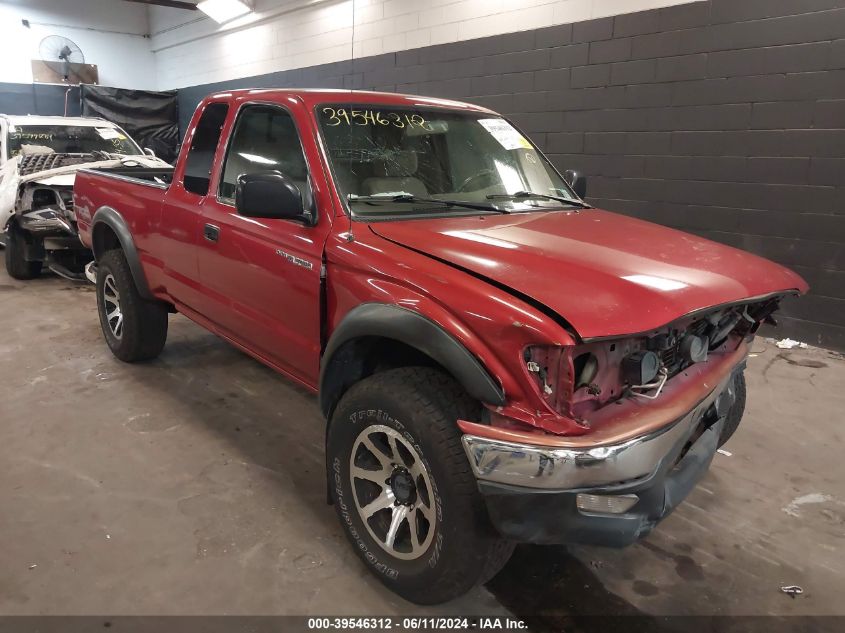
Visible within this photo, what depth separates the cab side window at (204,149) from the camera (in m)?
3.26

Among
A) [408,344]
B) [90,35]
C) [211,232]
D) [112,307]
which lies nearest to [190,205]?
[211,232]

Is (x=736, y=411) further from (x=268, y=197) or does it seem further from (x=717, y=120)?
(x=717, y=120)

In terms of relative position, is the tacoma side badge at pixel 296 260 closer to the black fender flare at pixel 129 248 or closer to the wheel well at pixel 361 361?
the wheel well at pixel 361 361

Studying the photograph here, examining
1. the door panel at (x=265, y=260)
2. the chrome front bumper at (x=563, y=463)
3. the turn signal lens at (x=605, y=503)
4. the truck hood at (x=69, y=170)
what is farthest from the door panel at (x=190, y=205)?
the truck hood at (x=69, y=170)

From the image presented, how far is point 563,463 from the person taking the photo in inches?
65.3

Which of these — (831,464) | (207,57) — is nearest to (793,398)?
(831,464)

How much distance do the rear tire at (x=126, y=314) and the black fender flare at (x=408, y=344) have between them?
2.33 metres

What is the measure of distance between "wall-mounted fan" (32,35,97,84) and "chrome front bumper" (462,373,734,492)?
49.4ft

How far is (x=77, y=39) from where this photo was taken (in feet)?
46.0

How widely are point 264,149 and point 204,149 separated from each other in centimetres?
58

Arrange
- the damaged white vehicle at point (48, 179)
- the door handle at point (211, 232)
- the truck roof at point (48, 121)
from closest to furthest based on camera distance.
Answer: the door handle at point (211, 232) → the damaged white vehicle at point (48, 179) → the truck roof at point (48, 121)

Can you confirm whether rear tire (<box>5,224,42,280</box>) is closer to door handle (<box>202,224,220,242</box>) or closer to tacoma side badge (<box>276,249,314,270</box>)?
door handle (<box>202,224,220,242</box>)

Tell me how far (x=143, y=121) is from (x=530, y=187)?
42.4 feet

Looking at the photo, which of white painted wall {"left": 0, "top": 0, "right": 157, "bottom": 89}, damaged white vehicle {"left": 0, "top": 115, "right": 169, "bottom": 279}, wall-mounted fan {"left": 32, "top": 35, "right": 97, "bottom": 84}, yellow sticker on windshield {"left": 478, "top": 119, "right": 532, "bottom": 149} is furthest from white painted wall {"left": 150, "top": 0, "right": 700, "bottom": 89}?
damaged white vehicle {"left": 0, "top": 115, "right": 169, "bottom": 279}
